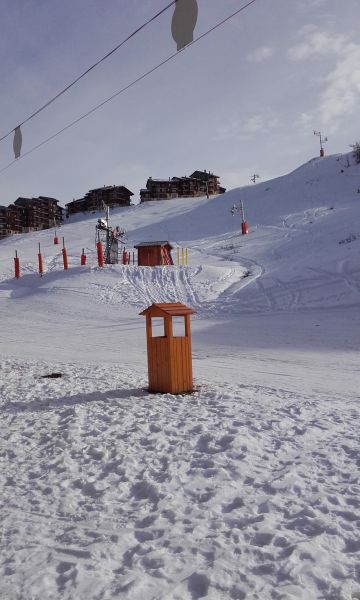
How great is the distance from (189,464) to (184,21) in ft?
17.0

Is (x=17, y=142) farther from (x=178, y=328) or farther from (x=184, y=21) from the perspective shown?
(x=178, y=328)

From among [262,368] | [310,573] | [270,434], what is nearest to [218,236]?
[262,368]

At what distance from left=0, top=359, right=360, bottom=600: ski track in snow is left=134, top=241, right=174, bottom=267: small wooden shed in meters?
18.1

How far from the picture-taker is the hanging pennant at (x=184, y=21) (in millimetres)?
5594

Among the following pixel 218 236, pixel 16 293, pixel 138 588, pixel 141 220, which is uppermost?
pixel 141 220

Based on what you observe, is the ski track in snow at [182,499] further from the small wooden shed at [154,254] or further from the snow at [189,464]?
the small wooden shed at [154,254]

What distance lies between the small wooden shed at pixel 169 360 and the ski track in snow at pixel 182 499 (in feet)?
2.06

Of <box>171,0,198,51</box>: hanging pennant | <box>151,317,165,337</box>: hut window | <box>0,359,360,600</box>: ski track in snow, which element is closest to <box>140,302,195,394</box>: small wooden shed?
<box>0,359,360,600</box>: ski track in snow

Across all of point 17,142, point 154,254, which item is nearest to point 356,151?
point 154,254

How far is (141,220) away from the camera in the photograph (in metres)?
52.7

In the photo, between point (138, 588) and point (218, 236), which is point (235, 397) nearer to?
point (138, 588)

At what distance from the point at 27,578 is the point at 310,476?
2547 mm

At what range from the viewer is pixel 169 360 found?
7.41m

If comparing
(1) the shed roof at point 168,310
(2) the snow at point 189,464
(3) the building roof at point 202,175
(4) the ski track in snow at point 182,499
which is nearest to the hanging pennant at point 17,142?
(2) the snow at point 189,464
